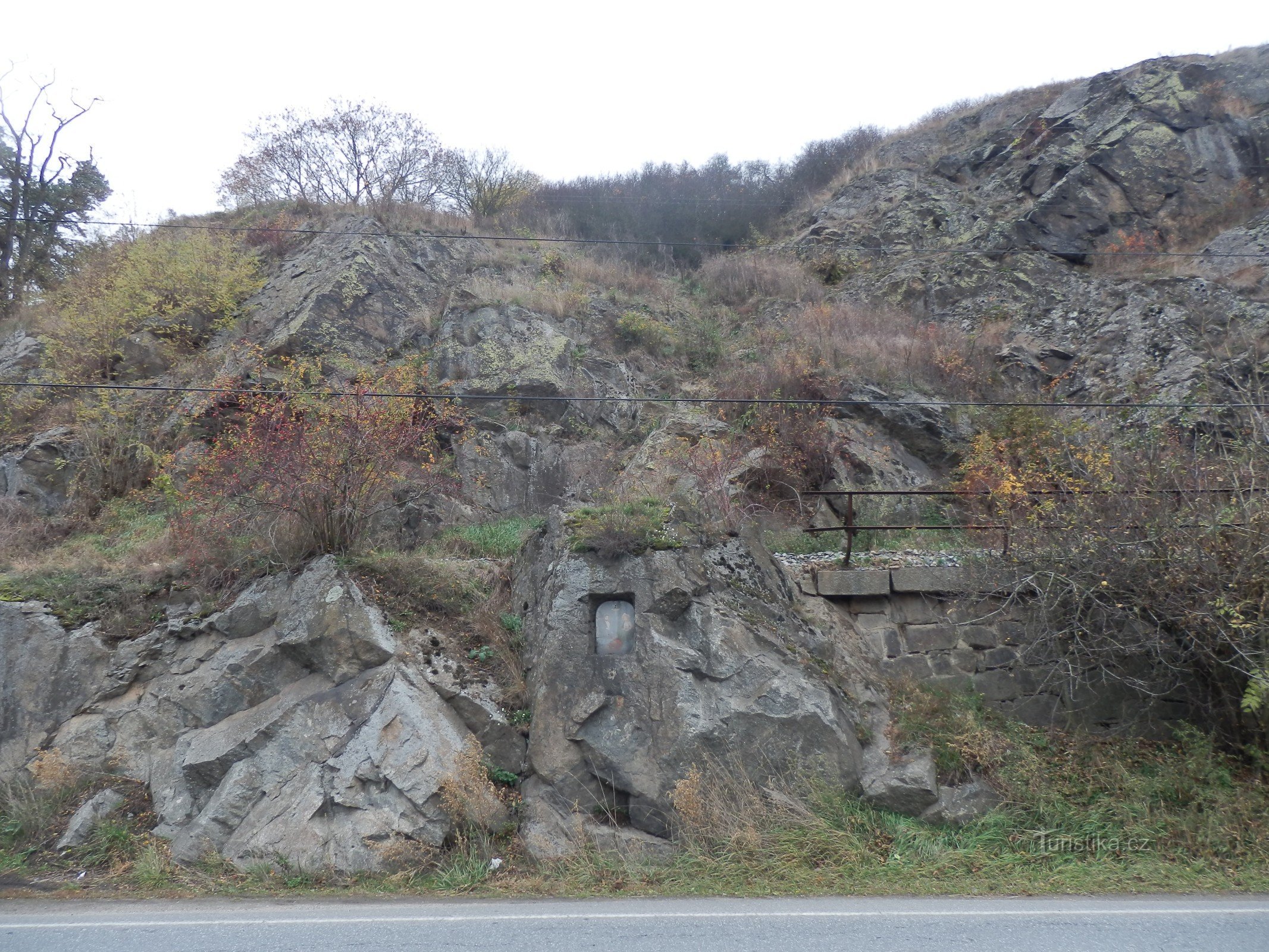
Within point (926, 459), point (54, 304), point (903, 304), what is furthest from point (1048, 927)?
point (54, 304)

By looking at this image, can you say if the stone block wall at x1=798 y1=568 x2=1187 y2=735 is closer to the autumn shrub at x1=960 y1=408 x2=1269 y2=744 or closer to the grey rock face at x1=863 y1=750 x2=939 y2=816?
the autumn shrub at x1=960 y1=408 x2=1269 y2=744

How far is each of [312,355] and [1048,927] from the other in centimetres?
1597

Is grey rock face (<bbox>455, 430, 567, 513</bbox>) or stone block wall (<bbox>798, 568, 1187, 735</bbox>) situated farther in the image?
grey rock face (<bbox>455, 430, 567, 513</bbox>)

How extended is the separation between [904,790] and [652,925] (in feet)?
11.0

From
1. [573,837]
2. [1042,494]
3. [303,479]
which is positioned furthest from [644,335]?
[573,837]

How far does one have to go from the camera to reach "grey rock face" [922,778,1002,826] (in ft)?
25.9

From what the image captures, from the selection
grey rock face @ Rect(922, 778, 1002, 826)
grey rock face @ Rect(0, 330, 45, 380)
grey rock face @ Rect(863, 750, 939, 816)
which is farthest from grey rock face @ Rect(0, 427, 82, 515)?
grey rock face @ Rect(922, 778, 1002, 826)

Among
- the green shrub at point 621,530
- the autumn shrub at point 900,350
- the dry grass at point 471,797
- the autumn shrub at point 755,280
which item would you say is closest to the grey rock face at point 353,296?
the autumn shrub at point 755,280

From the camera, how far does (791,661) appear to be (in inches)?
346

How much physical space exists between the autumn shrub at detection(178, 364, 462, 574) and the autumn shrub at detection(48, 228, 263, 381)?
24.5 ft

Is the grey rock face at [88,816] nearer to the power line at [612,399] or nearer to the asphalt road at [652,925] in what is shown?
the asphalt road at [652,925]

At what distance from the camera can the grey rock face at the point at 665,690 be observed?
8102 mm

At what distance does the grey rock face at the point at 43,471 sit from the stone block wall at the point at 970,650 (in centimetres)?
1339

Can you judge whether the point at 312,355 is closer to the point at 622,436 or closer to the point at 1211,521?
the point at 622,436
